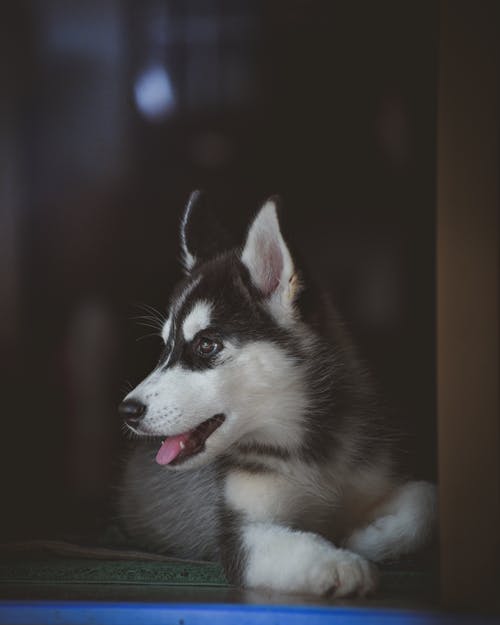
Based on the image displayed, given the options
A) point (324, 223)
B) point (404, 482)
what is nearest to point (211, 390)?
point (404, 482)

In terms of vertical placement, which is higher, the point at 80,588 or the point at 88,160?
the point at 88,160

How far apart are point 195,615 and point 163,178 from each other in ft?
5.72

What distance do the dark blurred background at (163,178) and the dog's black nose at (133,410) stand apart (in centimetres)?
82

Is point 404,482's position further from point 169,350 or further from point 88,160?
point 88,160

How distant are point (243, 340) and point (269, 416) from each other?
217 mm

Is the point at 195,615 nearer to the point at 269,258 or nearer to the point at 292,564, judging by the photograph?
the point at 292,564

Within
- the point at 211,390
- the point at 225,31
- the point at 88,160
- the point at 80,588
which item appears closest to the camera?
the point at 80,588

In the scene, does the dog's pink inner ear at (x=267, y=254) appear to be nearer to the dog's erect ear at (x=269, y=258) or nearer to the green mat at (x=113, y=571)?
the dog's erect ear at (x=269, y=258)

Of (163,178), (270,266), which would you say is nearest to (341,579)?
(270,266)

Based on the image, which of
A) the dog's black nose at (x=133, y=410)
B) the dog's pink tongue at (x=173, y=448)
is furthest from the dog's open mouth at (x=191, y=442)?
the dog's black nose at (x=133, y=410)

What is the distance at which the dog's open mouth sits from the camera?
1.75m

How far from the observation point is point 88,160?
102 inches

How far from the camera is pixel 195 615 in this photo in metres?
1.40

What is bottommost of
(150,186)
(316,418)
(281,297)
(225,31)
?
(316,418)
